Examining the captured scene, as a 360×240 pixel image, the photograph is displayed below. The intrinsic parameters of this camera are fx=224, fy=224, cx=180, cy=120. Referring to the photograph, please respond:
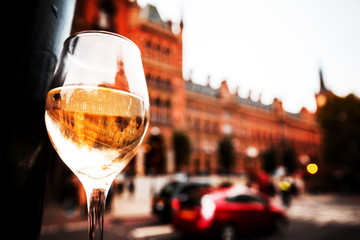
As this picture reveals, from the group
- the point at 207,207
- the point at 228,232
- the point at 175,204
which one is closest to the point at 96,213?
the point at 207,207

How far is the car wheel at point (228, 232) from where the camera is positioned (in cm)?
577

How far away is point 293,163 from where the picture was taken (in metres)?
33.7

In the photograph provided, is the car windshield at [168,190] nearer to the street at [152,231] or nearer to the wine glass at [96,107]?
the street at [152,231]

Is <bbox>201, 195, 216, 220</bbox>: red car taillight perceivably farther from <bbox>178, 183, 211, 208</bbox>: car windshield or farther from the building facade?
the building facade

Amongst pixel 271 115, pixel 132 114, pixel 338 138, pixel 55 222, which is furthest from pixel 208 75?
pixel 132 114

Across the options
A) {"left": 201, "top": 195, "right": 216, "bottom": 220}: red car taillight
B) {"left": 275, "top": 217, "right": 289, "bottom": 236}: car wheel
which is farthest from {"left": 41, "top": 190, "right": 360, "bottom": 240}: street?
{"left": 201, "top": 195, "right": 216, "bottom": 220}: red car taillight

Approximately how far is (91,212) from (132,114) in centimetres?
23

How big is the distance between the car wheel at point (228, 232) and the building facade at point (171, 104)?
1138 cm

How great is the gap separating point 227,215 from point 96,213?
619cm

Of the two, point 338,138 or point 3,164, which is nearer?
point 3,164

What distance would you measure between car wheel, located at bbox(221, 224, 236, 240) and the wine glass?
6081 millimetres

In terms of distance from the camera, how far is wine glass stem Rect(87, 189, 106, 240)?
A: 0.38 meters

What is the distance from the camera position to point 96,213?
1.33ft

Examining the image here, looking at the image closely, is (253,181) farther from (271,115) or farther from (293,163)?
(271,115)
